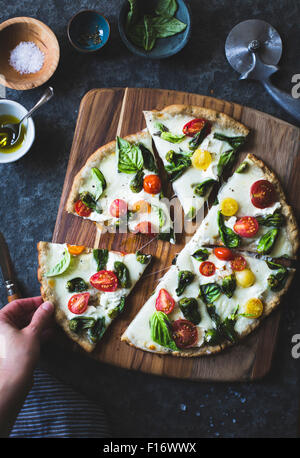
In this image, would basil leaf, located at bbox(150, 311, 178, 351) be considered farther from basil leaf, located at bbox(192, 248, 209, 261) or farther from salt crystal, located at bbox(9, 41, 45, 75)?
salt crystal, located at bbox(9, 41, 45, 75)

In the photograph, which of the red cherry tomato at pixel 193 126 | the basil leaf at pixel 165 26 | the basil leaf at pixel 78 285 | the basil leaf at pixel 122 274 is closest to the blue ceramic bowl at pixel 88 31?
the basil leaf at pixel 165 26

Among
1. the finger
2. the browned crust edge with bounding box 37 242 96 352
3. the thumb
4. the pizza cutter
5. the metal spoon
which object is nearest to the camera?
the thumb

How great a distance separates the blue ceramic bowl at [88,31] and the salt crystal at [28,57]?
363mm

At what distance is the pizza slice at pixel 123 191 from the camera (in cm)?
378

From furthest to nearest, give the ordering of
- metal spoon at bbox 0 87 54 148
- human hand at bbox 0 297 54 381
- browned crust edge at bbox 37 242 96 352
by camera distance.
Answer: metal spoon at bbox 0 87 54 148 → browned crust edge at bbox 37 242 96 352 → human hand at bbox 0 297 54 381

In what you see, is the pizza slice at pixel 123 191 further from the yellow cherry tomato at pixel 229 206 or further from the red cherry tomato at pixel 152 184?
the yellow cherry tomato at pixel 229 206

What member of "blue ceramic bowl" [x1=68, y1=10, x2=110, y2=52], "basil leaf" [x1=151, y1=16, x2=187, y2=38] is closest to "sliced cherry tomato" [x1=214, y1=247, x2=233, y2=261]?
"basil leaf" [x1=151, y1=16, x2=187, y2=38]

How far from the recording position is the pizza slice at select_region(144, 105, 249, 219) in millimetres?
3768

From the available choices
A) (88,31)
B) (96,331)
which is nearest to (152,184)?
(96,331)

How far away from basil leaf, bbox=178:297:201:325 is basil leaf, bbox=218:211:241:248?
0.61m

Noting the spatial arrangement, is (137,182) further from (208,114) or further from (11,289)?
(11,289)

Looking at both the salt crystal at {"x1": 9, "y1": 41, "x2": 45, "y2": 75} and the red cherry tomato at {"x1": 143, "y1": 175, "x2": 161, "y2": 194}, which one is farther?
the salt crystal at {"x1": 9, "y1": 41, "x2": 45, "y2": 75}

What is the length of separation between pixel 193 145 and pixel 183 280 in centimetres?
124
